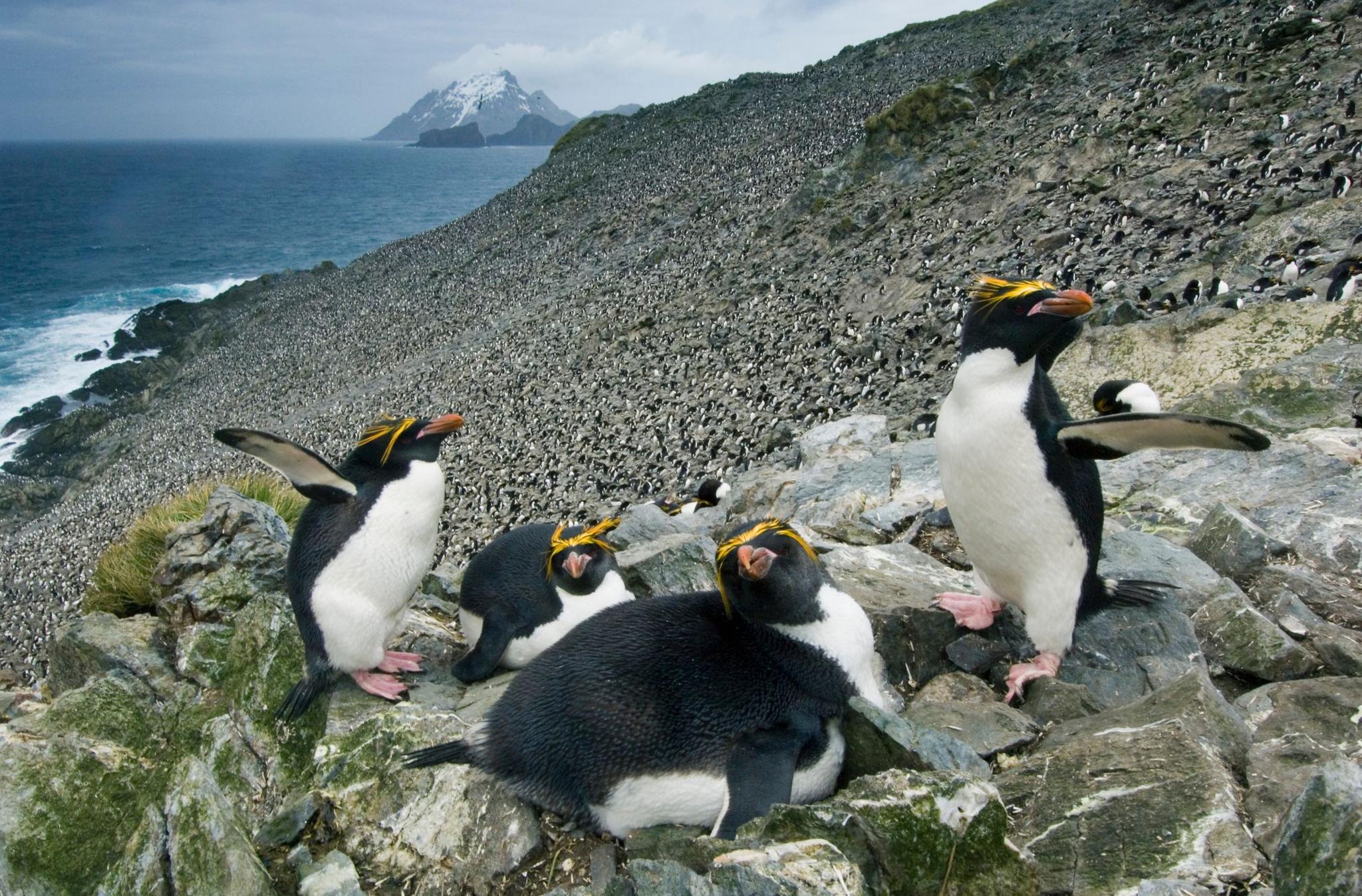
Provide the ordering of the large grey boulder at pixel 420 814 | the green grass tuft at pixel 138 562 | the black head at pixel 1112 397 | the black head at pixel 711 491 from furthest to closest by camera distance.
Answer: the black head at pixel 711 491 < the green grass tuft at pixel 138 562 < the black head at pixel 1112 397 < the large grey boulder at pixel 420 814

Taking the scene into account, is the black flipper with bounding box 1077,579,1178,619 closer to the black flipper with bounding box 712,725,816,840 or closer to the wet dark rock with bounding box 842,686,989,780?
the wet dark rock with bounding box 842,686,989,780

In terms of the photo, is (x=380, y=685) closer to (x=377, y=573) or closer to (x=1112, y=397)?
(x=377, y=573)

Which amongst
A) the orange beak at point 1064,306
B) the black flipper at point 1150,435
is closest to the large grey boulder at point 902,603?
the black flipper at point 1150,435

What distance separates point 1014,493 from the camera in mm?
3922

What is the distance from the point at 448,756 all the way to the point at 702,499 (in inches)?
365

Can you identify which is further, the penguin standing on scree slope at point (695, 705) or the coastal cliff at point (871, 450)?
the penguin standing on scree slope at point (695, 705)

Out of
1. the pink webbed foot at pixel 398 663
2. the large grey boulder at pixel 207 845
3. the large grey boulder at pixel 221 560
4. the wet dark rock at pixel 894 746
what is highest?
the wet dark rock at pixel 894 746

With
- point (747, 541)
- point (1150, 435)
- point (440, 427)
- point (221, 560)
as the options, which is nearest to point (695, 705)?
point (747, 541)

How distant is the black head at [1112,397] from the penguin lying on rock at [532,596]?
305 centimetres

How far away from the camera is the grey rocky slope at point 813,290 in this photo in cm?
1414

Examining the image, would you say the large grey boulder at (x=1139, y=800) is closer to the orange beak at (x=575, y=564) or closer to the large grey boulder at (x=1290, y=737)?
the large grey boulder at (x=1290, y=737)

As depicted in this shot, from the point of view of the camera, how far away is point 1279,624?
13.1 feet

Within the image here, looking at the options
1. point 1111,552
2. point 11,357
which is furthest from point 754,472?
point 11,357

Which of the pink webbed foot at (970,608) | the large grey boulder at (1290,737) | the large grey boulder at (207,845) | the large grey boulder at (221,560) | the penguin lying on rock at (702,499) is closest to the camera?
the large grey boulder at (1290,737)
